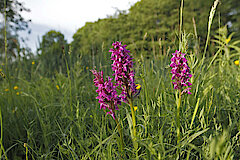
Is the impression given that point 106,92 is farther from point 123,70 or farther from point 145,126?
point 145,126

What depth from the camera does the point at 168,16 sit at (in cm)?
1049

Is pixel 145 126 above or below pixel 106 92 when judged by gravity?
below

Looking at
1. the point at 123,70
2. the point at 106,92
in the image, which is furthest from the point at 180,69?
the point at 106,92

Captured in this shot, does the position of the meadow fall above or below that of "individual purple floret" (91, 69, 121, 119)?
below

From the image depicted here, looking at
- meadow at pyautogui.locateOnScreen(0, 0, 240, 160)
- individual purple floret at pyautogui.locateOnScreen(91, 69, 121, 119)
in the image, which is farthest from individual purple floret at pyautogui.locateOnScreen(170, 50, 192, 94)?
individual purple floret at pyautogui.locateOnScreen(91, 69, 121, 119)

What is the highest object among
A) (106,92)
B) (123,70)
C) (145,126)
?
(123,70)

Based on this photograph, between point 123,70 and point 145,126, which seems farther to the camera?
point 145,126

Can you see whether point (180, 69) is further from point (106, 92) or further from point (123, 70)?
point (106, 92)

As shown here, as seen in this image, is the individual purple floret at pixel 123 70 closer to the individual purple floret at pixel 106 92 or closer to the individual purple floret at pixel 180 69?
the individual purple floret at pixel 106 92

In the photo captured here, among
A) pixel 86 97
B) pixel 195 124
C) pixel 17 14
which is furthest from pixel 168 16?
pixel 195 124

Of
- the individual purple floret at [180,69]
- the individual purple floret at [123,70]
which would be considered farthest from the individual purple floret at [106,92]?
the individual purple floret at [180,69]

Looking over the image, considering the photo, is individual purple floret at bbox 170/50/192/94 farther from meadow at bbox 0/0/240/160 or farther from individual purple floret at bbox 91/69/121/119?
individual purple floret at bbox 91/69/121/119

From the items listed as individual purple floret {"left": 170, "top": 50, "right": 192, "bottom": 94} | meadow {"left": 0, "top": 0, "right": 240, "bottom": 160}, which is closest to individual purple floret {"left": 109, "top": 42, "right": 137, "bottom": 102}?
meadow {"left": 0, "top": 0, "right": 240, "bottom": 160}

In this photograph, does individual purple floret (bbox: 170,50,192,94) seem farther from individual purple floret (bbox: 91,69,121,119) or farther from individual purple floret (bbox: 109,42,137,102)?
individual purple floret (bbox: 91,69,121,119)
